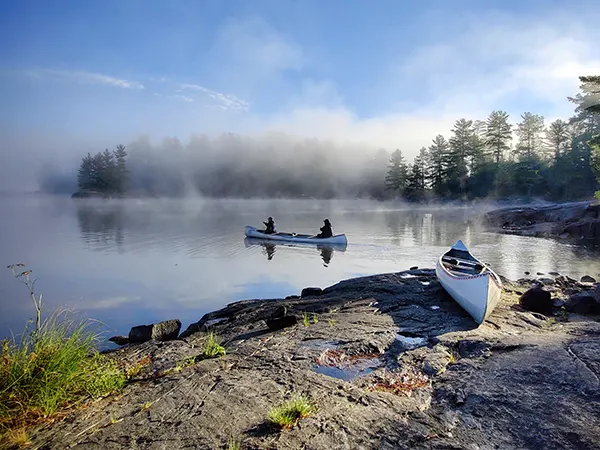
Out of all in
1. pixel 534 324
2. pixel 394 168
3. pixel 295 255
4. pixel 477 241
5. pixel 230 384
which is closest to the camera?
pixel 230 384

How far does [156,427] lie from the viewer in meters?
4.52

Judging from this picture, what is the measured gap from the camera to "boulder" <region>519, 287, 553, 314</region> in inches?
417

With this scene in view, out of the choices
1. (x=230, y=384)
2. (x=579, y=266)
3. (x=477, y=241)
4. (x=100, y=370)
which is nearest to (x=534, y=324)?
(x=230, y=384)

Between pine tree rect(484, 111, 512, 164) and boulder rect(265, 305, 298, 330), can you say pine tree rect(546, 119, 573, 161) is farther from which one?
boulder rect(265, 305, 298, 330)

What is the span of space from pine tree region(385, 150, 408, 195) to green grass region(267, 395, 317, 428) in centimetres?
10287

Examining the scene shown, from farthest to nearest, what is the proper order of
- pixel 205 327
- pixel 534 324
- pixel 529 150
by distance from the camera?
pixel 529 150, pixel 205 327, pixel 534 324

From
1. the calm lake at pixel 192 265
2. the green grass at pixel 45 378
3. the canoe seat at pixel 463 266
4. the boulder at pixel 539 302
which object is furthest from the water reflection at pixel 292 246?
the green grass at pixel 45 378

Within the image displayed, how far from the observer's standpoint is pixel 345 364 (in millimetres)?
6688

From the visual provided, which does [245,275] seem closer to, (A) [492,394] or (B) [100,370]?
(B) [100,370]

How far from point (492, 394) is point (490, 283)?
4.71m

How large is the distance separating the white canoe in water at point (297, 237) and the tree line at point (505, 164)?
153 feet

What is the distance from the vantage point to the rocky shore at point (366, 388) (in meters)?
4.29

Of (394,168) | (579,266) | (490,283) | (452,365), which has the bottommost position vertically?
(579,266)

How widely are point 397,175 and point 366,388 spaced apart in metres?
104
